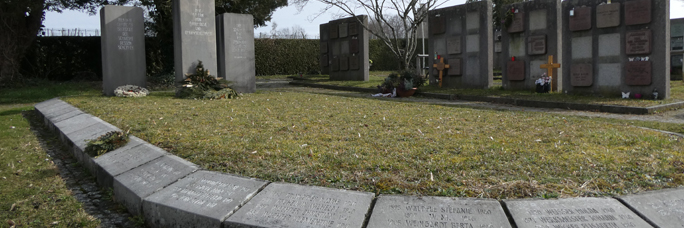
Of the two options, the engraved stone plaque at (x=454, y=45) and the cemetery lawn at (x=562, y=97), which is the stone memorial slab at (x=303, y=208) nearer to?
the cemetery lawn at (x=562, y=97)

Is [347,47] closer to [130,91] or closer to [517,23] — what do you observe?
[517,23]

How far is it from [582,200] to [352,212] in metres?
Answer: 1.33

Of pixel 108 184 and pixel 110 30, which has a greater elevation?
pixel 110 30

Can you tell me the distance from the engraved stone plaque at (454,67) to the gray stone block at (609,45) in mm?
4012

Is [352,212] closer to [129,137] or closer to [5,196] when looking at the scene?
[5,196]

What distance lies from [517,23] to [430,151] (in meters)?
8.92

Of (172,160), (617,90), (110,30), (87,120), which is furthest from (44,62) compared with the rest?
(617,90)

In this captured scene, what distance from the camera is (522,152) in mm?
4098

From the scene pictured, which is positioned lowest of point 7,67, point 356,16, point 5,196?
point 5,196

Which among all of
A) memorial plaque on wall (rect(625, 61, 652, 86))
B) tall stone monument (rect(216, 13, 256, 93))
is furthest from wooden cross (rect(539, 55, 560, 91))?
tall stone monument (rect(216, 13, 256, 93))

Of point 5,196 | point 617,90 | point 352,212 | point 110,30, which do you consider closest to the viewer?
point 352,212

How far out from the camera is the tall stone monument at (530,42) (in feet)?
37.1

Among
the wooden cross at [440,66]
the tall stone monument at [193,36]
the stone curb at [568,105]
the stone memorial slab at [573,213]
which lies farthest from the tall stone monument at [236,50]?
the stone memorial slab at [573,213]

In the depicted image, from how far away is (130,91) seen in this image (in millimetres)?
11289
